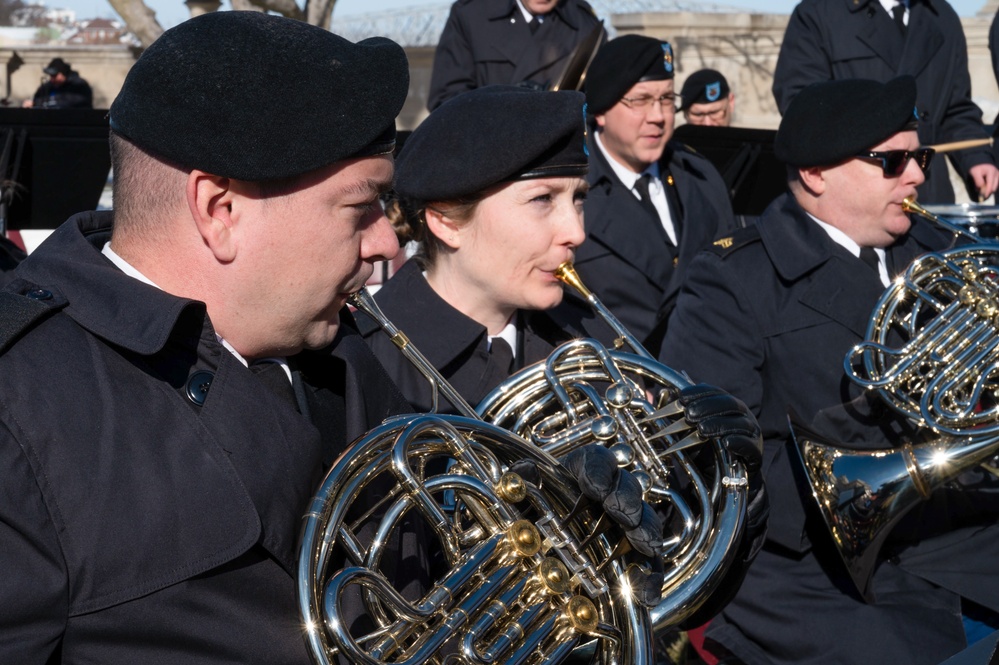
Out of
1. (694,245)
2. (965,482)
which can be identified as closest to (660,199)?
(694,245)

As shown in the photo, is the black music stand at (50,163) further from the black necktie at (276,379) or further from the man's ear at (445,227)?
the black necktie at (276,379)

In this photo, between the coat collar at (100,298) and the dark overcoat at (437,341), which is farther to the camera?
the dark overcoat at (437,341)

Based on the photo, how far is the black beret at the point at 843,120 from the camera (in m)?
3.86

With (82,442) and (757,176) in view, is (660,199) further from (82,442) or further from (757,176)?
(82,442)

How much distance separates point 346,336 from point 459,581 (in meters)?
0.60

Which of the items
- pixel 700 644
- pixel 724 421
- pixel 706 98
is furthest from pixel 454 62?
pixel 724 421

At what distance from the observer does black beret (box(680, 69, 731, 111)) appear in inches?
346

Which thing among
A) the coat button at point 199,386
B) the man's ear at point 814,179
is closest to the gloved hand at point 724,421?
the coat button at point 199,386

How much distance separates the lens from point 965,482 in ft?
12.1

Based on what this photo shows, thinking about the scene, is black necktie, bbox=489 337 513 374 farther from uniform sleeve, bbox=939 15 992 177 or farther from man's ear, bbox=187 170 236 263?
uniform sleeve, bbox=939 15 992 177

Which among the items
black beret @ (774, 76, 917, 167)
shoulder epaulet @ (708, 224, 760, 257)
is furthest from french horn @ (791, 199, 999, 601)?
shoulder epaulet @ (708, 224, 760, 257)

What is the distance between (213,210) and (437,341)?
1403mm

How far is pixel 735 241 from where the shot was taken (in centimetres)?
382

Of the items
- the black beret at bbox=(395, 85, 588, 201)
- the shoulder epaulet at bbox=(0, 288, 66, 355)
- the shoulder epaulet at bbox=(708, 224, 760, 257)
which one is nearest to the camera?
the shoulder epaulet at bbox=(0, 288, 66, 355)
